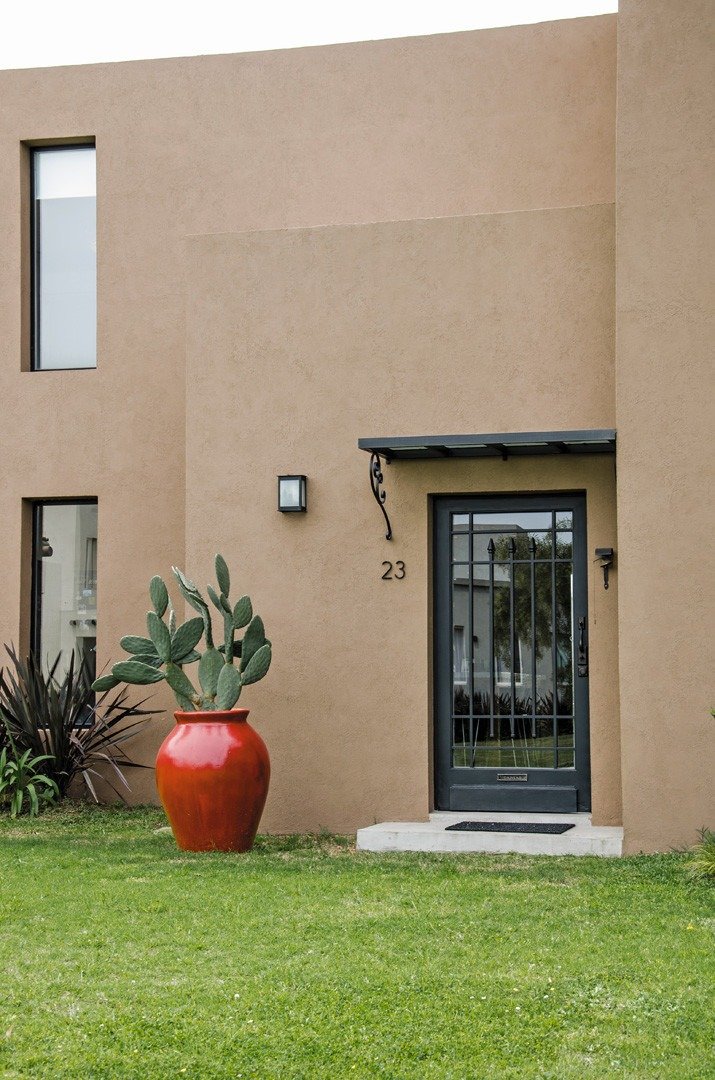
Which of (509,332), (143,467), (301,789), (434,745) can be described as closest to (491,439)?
(509,332)

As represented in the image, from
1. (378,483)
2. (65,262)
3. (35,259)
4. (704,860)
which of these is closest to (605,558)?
(378,483)

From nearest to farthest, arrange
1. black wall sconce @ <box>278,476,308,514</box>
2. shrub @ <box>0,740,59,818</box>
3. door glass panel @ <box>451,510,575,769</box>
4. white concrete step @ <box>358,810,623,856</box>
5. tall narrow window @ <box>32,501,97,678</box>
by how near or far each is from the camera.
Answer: white concrete step @ <box>358,810,623,856</box> → door glass panel @ <box>451,510,575,769</box> → black wall sconce @ <box>278,476,308,514</box> → shrub @ <box>0,740,59,818</box> → tall narrow window @ <box>32,501,97,678</box>

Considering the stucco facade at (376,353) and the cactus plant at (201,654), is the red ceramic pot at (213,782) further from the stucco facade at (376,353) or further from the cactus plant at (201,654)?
the stucco facade at (376,353)

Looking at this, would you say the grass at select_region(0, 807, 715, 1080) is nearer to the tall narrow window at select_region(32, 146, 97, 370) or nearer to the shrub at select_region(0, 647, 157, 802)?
the shrub at select_region(0, 647, 157, 802)

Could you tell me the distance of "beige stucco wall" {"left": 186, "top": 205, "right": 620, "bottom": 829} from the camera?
370 inches

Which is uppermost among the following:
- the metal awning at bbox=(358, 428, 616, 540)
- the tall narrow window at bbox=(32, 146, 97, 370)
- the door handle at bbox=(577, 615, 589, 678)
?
the tall narrow window at bbox=(32, 146, 97, 370)

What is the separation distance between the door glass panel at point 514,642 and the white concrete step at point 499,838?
1.43ft

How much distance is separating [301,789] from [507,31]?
6.26 m

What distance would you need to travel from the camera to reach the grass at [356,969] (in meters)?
4.45

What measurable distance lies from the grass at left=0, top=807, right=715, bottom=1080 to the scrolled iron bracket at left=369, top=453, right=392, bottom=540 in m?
2.51

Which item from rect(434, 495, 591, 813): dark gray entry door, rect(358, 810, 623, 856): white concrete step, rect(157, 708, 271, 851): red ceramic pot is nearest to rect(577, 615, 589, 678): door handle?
rect(434, 495, 591, 813): dark gray entry door

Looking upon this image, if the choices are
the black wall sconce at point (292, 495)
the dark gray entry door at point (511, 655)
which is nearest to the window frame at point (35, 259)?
the black wall sconce at point (292, 495)

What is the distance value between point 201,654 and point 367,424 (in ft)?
6.71

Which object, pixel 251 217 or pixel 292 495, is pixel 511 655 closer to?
pixel 292 495
